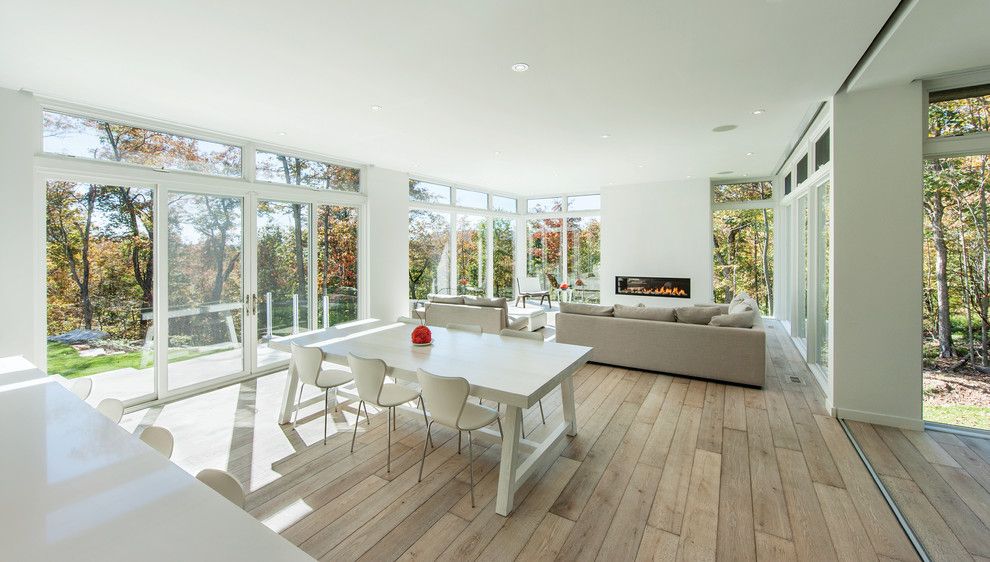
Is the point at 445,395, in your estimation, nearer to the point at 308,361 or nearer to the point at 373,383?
the point at 373,383

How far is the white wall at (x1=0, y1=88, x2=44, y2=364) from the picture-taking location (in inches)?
128

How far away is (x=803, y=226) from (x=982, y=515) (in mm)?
4118

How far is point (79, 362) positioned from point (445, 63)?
13.7 ft

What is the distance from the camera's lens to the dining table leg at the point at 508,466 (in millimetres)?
2277

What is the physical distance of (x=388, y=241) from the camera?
263 inches

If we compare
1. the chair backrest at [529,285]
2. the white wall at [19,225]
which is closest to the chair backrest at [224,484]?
the white wall at [19,225]

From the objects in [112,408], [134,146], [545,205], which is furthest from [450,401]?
[545,205]

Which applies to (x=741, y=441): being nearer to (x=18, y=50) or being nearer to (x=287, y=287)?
(x=287, y=287)

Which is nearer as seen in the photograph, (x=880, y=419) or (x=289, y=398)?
(x=880, y=419)

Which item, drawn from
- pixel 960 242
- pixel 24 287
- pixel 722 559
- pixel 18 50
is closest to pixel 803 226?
pixel 960 242

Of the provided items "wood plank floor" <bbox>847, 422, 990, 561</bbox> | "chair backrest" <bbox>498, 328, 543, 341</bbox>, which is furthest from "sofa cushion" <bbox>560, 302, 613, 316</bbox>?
"wood plank floor" <bbox>847, 422, 990, 561</bbox>

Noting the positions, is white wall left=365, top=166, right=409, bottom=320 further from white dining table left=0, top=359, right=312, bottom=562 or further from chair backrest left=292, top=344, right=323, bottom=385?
white dining table left=0, top=359, right=312, bottom=562

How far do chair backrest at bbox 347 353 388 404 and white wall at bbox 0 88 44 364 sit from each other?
2859 millimetres

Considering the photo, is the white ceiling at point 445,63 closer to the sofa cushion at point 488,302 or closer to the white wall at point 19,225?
the white wall at point 19,225
